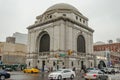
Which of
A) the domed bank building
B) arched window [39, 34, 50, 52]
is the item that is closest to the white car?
the domed bank building

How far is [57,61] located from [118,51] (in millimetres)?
69957

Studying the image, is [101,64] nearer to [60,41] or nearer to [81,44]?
[81,44]

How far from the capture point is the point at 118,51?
124250mm

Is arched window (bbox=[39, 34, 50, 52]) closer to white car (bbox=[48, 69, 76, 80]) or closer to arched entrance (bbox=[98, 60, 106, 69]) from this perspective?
arched entrance (bbox=[98, 60, 106, 69])

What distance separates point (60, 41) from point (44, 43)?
434 inches

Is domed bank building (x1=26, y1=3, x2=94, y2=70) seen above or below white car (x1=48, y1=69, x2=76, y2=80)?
above

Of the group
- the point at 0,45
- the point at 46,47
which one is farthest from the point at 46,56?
the point at 0,45

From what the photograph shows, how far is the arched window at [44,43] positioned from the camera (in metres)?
Result: 75.1

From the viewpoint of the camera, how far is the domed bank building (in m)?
A: 68.1

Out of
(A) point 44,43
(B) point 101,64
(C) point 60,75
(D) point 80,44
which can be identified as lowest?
(B) point 101,64

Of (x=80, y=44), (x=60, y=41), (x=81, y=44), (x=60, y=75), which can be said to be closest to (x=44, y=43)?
(x=60, y=41)

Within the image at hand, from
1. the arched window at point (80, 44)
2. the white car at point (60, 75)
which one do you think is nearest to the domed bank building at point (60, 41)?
the arched window at point (80, 44)

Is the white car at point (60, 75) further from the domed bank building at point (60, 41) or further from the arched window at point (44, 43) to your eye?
the arched window at point (44, 43)

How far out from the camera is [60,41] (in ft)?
223
